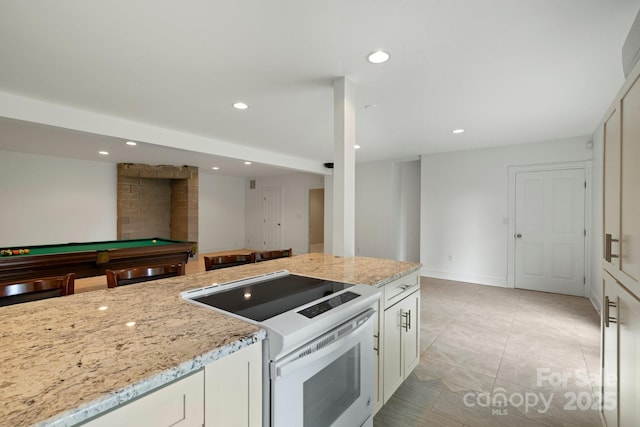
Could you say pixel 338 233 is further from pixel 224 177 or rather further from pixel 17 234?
pixel 224 177

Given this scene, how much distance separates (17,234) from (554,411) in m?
8.17

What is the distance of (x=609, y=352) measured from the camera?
4.78ft

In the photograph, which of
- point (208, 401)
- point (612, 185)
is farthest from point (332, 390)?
point (612, 185)

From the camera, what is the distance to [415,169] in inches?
260

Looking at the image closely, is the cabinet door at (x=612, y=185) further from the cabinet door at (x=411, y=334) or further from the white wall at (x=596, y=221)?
the white wall at (x=596, y=221)

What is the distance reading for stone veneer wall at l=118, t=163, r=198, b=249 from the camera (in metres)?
6.59

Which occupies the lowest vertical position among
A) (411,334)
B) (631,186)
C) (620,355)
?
(411,334)

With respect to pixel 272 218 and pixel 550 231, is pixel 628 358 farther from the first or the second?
pixel 272 218

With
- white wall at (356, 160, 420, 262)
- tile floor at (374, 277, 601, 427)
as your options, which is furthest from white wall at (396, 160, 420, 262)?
tile floor at (374, 277, 601, 427)

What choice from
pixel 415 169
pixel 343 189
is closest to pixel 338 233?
pixel 343 189

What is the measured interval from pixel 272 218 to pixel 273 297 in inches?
300

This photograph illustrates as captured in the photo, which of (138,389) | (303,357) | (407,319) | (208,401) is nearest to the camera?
(138,389)

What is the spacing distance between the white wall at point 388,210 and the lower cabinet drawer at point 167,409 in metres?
5.86

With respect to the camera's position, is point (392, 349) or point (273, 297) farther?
point (392, 349)
